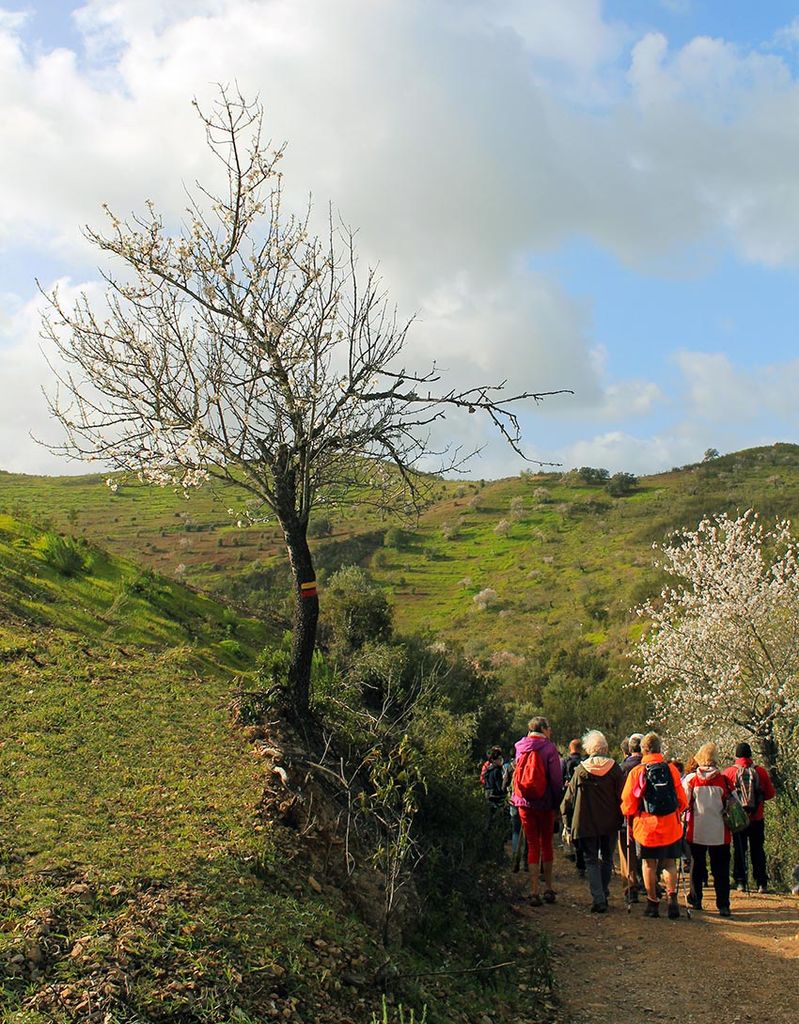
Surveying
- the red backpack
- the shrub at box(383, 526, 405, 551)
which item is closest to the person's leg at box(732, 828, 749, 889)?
the red backpack

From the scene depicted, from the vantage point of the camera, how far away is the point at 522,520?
81.0 m

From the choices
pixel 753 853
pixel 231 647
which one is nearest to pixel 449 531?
pixel 231 647

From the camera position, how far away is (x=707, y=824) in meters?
9.52

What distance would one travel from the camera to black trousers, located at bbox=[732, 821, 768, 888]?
10.6 meters

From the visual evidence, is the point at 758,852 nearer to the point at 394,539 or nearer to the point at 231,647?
the point at 231,647

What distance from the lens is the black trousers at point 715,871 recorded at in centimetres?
923

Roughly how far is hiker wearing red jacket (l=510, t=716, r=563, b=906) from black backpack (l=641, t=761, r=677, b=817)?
0.95 m

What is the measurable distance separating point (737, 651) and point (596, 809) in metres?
13.0

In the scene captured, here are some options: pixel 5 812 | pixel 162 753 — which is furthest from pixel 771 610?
pixel 5 812

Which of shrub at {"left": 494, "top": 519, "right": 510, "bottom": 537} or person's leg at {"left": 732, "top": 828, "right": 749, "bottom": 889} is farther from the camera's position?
shrub at {"left": 494, "top": 519, "right": 510, "bottom": 537}

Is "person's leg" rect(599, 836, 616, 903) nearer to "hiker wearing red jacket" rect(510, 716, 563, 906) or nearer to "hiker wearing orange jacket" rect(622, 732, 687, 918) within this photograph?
"hiker wearing orange jacket" rect(622, 732, 687, 918)

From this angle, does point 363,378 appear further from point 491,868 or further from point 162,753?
point 491,868

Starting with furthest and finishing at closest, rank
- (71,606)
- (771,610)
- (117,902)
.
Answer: (771,610), (71,606), (117,902)

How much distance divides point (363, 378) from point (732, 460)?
298ft
